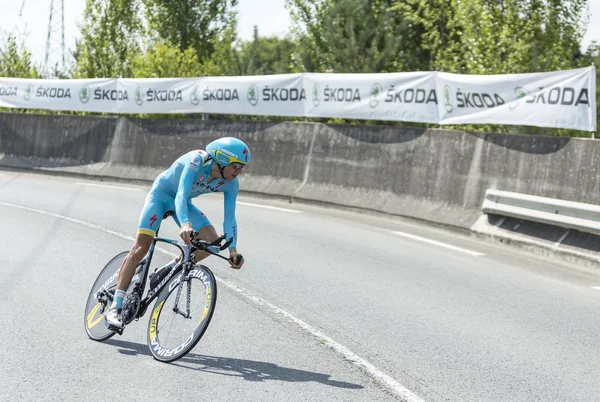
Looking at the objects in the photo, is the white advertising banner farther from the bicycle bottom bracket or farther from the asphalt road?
the bicycle bottom bracket

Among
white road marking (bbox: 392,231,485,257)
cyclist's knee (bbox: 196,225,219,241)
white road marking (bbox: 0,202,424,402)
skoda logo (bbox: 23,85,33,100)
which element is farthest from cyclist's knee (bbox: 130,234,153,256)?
skoda logo (bbox: 23,85,33,100)

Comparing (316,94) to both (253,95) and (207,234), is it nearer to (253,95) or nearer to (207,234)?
(253,95)

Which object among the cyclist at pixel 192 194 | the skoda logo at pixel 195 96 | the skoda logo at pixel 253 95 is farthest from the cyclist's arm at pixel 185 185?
the skoda logo at pixel 195 96

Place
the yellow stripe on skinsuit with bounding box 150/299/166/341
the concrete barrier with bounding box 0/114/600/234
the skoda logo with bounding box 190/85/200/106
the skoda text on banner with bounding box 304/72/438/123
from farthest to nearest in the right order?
the skoda logo with bounding box 190/85/200/106 → the skoda text on banner with bounding box 304/72/438/123 → the concrete barrier with bounding box 0/114/600/234 → the yellow stripe on skinsuit with bounding box 150/299/166/341

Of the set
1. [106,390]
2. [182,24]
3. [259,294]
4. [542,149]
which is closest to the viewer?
[106,390]

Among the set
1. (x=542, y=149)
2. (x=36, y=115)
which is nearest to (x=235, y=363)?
(x=542, y=149)

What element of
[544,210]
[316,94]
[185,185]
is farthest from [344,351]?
[316,94]

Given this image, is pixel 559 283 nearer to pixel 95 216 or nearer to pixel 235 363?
pixel 235 363

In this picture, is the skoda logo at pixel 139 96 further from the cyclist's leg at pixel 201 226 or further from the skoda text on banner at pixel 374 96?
the cyclist's leg at pixel 201 226

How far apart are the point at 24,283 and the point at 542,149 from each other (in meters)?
7.57

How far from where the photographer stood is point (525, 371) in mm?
6227

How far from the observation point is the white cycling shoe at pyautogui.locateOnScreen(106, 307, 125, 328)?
636 cm

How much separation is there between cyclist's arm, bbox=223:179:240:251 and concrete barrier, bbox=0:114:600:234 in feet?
23.0

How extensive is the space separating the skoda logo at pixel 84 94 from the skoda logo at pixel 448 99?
11575 mm
